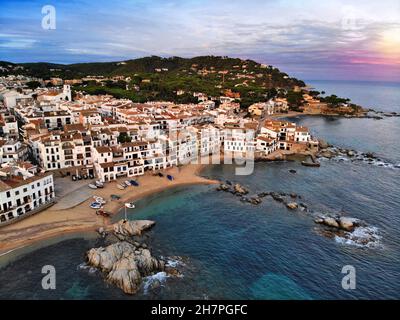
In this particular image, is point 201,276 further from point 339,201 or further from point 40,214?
point 339,201

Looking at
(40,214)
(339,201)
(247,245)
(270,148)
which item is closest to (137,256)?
(247,245)

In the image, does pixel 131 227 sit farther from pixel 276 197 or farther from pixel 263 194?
pixel 276 197

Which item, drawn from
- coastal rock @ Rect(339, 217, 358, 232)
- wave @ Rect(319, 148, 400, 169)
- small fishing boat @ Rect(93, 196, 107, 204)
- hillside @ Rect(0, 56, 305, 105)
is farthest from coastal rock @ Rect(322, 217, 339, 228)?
hillside @ Rect(0, 56, 305, 105)

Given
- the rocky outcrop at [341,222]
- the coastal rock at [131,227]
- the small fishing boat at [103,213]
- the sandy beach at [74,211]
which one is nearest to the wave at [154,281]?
the coastal rock at [131,227]

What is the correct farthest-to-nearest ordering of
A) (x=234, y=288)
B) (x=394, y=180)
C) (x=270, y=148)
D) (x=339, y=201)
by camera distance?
(x=270, y=148), (x=394, y=180), (x=339, y=201), (x=234, y=288)

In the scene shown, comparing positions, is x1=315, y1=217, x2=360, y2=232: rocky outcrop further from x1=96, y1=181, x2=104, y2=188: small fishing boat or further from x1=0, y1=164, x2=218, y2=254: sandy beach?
x1=96, y1=181, x2=104, y2=188: small fishing boat
